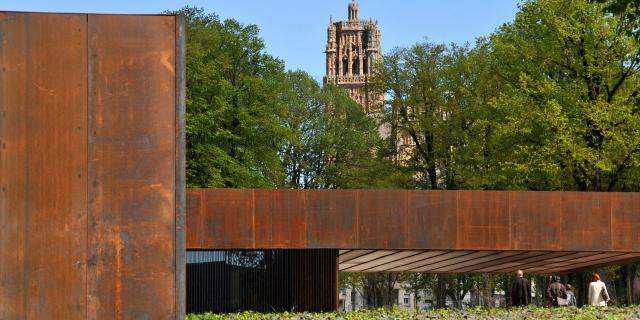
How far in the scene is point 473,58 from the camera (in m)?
45.2

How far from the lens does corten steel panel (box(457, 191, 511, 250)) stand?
25641 mm

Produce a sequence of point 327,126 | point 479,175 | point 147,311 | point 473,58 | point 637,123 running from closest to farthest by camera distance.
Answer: point 147,311 < point 637,123 < point 479,175 < point 473,58 < point 327,126

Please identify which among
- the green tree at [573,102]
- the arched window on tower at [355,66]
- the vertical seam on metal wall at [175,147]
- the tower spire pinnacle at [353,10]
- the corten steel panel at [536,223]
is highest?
the tower spire pinnacle at [353,10]

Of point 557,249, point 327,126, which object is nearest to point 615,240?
point 557,249

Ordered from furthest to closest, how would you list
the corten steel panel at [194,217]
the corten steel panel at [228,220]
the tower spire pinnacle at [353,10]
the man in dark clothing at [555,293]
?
the tower spire pinnacle at [353,10] → the corten steel panel at [228,220] → the corten steel panel at [194,217] → the man in dark clothing at [555,293]

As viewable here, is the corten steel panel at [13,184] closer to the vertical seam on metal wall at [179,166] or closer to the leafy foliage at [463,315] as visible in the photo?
the vertical seam on metal wall at [179,166]

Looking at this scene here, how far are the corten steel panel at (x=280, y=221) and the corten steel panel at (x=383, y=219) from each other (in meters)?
1.31

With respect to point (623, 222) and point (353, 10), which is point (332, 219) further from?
point (353, 10)

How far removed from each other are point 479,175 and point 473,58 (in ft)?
21.4

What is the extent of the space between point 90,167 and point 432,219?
1637cm

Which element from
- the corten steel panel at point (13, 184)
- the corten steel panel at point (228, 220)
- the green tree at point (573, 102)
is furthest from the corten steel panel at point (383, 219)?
the corten steel panel at point (13, 184)

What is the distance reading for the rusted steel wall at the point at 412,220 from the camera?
2520cm

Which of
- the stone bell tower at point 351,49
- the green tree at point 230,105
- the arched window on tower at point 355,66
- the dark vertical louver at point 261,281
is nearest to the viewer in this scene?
the dark vertical louver at point 261,281

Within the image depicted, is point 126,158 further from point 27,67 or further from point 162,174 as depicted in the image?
point 27,67
